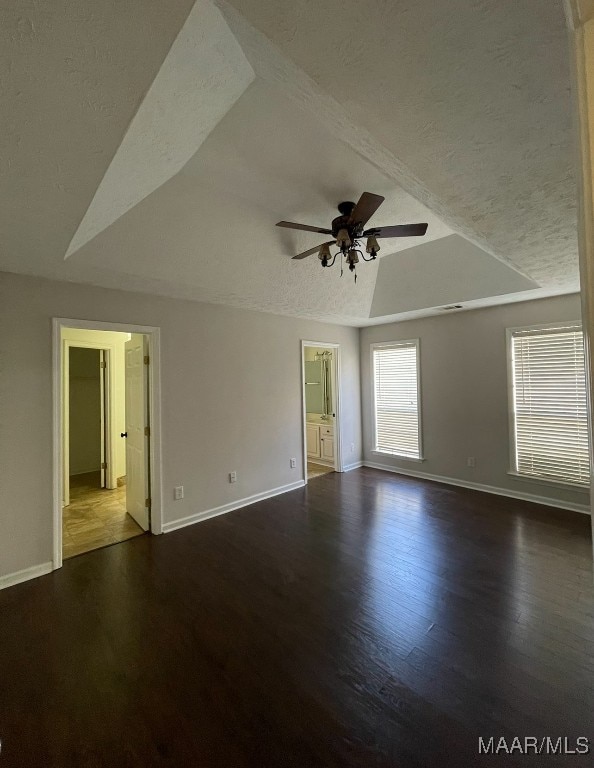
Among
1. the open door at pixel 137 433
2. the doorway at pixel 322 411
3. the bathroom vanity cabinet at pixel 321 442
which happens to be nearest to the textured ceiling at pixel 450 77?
the open door at pixel 137 433

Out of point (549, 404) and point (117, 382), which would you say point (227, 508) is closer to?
point (117, 382)

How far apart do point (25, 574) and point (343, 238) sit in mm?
3596

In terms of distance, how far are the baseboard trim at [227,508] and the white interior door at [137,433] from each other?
30 cm

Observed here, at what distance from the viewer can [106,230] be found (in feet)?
7.85

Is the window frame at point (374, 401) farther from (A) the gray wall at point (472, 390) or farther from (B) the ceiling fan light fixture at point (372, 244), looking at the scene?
(B) the ceiling fan light fixture at point (372, 244)

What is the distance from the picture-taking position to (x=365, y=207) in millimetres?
2082

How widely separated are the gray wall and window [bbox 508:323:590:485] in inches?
4.9

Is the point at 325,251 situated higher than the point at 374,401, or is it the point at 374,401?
the point at 325,251

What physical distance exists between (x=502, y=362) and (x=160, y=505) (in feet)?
14.4

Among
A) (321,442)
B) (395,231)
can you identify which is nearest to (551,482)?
(321,442)

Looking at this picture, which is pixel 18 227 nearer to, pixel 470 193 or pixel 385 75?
pixel 385 75

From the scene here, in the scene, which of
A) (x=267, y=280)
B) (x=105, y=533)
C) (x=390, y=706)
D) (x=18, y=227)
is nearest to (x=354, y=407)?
(x=267, y=280)
